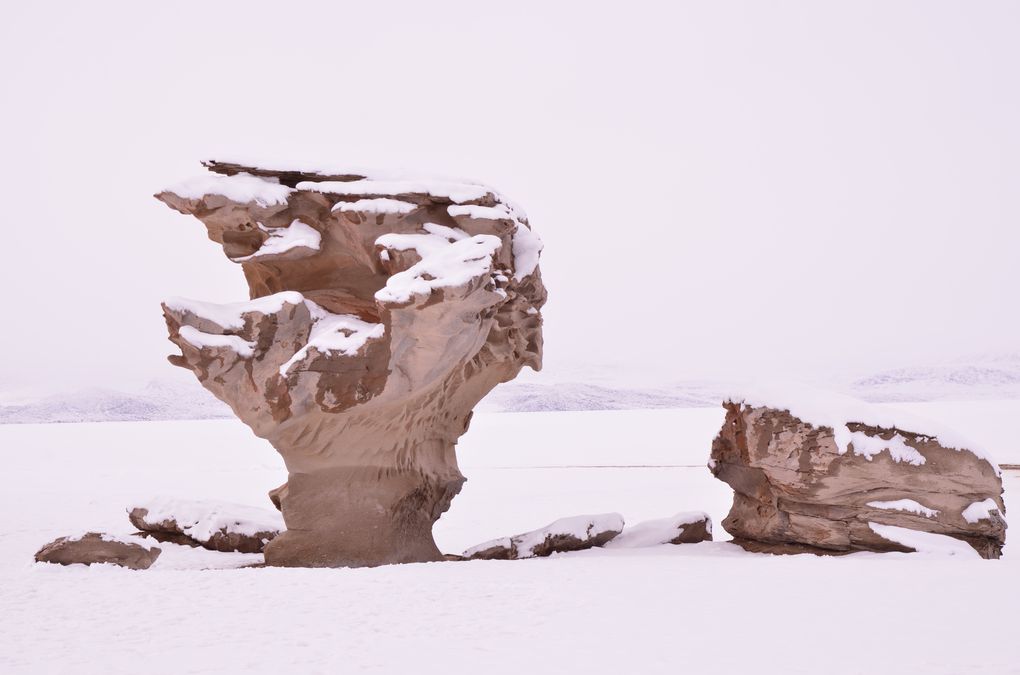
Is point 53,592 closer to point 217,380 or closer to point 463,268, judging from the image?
point 217,380

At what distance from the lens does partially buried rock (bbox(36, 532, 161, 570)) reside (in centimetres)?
634

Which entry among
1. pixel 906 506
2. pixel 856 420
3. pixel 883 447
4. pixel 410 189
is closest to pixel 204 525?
pixel 410 189

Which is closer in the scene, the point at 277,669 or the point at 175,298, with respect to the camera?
the point at 277,669

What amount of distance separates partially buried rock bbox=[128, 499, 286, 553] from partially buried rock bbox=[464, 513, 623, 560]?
2.11 meters

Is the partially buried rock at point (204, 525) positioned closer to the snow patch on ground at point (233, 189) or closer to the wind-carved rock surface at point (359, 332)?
the wind-carved rock surface at point (359, 332)

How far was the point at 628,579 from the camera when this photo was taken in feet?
17.3

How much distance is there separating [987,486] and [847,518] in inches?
46.1

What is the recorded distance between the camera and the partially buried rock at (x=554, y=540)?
724cm

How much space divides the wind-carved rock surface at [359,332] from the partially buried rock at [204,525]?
1008 mm

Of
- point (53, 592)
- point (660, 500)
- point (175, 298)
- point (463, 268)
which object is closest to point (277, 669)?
point (53, 592)

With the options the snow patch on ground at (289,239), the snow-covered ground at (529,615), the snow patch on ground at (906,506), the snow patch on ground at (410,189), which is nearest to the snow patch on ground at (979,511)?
the snow patch on ground at (906,506)

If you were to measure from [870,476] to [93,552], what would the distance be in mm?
6037

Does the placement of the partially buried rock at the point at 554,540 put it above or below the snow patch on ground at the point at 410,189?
below

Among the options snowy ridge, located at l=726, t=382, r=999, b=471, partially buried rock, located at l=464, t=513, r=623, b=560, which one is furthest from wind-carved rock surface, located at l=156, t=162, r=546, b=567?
snowy ridge, located at l=726, t=382, r=999, b=471
